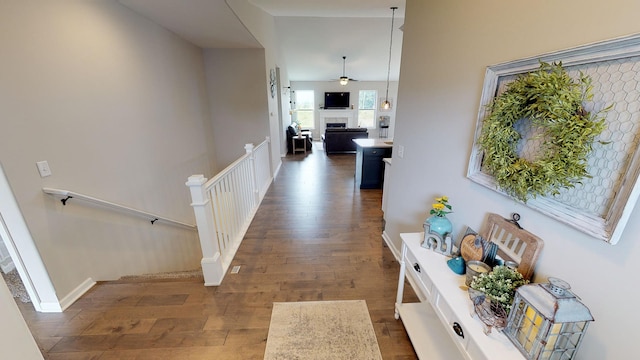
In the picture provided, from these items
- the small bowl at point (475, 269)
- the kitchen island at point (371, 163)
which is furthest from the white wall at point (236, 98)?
the small bowl at point (475, 269)

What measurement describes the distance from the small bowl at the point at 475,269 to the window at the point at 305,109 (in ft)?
34.8

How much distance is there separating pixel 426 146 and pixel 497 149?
78cm

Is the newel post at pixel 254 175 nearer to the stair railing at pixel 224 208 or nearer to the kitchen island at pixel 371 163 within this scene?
the stair railing at pixel 224 208

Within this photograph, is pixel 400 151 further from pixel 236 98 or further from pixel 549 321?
pixel 236 98

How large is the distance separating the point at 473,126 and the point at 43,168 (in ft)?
9.64

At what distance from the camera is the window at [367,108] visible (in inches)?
439

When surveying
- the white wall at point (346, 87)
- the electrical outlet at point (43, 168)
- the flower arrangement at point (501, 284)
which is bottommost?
the flower arrangement at point (501, 284)

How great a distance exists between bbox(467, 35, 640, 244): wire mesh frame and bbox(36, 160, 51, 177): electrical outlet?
3.02 m

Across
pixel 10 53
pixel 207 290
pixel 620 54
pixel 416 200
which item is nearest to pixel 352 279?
pixel 416 200

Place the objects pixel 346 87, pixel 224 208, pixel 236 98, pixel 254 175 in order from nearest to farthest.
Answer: pixel 224 208, pixel 254 175, pixel 236 98, pixel 346 87

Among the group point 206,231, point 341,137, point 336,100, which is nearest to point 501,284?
point 206,231

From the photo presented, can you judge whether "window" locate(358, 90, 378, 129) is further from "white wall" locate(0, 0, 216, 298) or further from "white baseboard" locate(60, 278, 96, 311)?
"white baseboard" locate(60, 278, 96, 311)

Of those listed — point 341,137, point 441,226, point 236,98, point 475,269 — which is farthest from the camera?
point 341,137

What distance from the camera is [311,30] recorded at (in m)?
6.41
